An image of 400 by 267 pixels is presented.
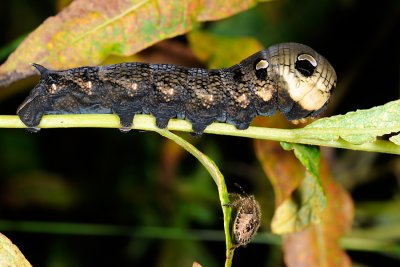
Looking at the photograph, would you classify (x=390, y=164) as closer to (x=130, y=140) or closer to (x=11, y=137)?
(x=130, y=140)

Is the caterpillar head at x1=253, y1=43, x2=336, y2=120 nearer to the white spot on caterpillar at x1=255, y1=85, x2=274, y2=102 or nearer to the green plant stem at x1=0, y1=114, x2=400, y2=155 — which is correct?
the white spot on caterpillar at x1=255, y1=85, x2=274, y2=102

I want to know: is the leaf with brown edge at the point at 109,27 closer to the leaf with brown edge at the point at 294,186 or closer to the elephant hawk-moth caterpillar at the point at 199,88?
the elephant hawk-moth caterpillar at the point at 199,88

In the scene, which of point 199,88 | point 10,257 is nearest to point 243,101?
point 199,88

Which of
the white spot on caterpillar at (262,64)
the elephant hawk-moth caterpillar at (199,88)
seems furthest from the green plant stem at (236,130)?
the white spot on caterpillar at (262,64)

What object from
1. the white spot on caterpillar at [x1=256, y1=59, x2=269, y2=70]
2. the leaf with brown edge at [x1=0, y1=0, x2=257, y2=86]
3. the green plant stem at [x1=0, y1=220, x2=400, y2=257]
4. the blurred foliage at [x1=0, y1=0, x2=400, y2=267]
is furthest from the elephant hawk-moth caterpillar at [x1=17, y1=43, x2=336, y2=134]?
the blurred foliage at [x1=0, y1=0, x2=400, y2=267]

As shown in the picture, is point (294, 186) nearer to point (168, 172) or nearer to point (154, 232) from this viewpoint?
point (168, 172)

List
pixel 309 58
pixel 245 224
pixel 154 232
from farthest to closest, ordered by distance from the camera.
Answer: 1. pixel 154 232
2. pixel 309 58
3. pixel 245 224
